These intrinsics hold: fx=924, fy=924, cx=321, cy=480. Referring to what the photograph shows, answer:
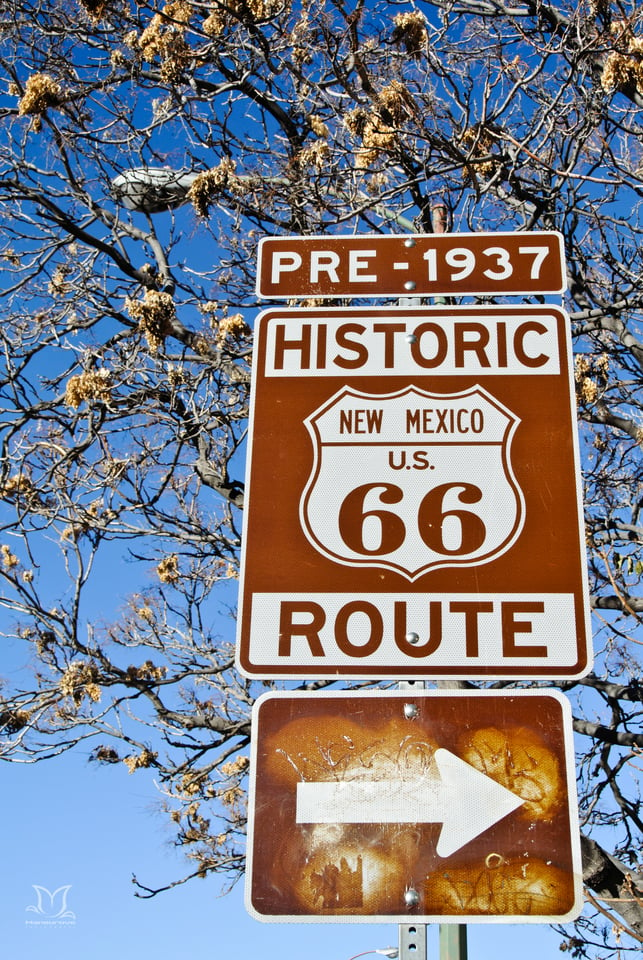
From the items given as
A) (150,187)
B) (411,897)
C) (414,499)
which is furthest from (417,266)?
(150,187)

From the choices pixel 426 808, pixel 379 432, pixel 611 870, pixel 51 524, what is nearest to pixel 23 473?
pixel 51 524

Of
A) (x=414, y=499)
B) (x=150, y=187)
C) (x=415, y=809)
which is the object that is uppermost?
(x=150, y=187)

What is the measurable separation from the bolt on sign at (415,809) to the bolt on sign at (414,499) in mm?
99

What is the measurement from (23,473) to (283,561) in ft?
18.2

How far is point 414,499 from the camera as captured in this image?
216 centimetres

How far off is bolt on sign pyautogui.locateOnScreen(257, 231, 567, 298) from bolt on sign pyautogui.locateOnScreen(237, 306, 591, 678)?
0.11 meters

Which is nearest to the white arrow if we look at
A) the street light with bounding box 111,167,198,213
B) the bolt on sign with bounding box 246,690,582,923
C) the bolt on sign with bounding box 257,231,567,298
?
the bolt on sign with bounding box 246,690,582,923

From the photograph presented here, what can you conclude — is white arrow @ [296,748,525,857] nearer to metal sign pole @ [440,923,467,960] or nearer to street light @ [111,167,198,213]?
metal sign pole @ [440,923,467,960]

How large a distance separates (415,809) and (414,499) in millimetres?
690

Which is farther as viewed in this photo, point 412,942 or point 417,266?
point 417,266

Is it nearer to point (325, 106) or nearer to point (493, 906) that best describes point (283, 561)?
point (493, 906)

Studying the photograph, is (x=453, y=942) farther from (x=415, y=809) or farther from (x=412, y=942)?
(x=415, y=809)

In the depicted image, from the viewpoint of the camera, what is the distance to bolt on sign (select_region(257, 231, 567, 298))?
2.50 metres

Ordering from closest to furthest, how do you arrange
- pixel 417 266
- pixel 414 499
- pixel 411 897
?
pixel 411 897 < pixel 414 499 < pixel 417 266
